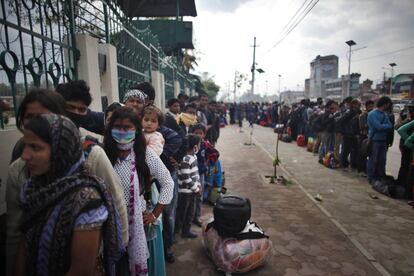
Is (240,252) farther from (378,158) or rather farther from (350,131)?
(350,131)

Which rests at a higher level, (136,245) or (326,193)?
(136,245)

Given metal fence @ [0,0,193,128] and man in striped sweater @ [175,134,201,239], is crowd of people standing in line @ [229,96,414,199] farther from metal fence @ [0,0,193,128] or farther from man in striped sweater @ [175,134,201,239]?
metal fence @ [0,0,193,128]

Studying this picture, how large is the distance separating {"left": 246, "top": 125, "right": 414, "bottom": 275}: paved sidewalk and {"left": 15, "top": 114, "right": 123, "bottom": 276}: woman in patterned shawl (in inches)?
132

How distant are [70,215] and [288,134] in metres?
12.5

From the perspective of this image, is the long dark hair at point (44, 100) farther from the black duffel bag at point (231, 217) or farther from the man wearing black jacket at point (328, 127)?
the man wearing black jacket at point (328, 127)

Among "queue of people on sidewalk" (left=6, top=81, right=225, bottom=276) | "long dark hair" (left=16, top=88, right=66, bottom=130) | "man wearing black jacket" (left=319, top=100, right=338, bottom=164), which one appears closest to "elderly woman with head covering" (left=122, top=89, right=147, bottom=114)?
"queue of people on sidewalk" (left=6, top=81, right=225, bottom=276)

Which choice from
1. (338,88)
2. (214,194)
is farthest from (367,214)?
(338,88)

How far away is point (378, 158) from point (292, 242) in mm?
3671

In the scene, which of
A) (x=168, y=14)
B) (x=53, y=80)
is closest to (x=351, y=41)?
(x=168, y=14)

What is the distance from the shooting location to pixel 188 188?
3.52m

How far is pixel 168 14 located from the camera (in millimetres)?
12008

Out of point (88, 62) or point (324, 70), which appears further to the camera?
point (324, 70)

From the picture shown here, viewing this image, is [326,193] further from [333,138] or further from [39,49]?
[39,49]

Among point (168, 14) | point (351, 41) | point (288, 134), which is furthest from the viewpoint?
point (351, 41)
